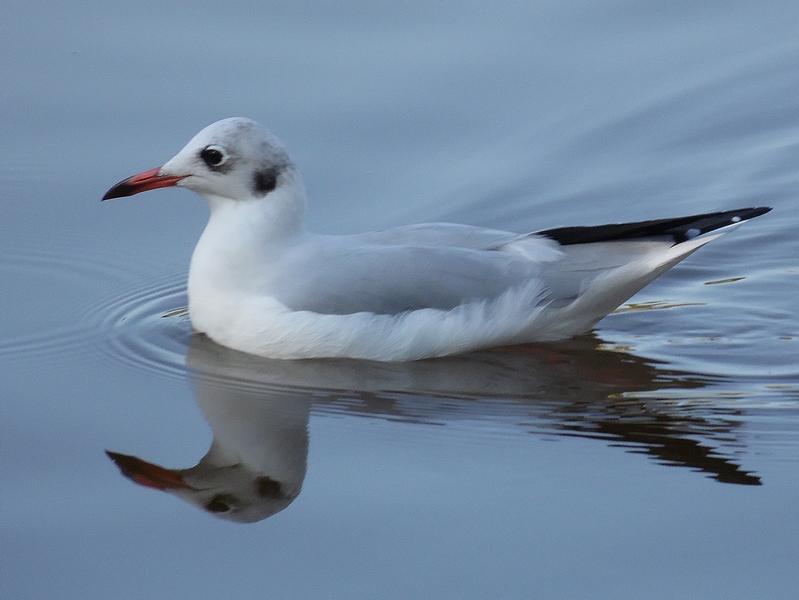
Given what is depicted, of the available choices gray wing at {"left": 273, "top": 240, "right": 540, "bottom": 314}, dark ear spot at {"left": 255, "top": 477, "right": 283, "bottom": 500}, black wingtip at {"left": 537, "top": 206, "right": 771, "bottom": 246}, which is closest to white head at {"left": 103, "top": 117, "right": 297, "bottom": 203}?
gray wing at {"left": 273, "top": 240, "right": 540, "bottom": 314}

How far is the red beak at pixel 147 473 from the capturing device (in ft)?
17.9

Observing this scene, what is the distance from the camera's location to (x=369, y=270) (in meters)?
6.45

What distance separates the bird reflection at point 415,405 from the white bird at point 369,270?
13cm

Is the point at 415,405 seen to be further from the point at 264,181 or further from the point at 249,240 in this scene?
the point at 264,181

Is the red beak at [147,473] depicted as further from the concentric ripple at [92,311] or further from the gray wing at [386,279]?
the gray wing at [386,279]

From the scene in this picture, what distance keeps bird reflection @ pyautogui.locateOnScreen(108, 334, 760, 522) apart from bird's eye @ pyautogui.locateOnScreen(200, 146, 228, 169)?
90 centimetres

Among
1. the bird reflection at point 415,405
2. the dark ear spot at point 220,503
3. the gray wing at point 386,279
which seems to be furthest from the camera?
the gray wing at point 386,279

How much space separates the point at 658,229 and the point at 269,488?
2.57 meters

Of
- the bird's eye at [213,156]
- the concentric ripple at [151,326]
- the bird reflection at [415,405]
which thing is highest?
the bird's eye at [213,156]

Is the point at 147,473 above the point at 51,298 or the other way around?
the other way around

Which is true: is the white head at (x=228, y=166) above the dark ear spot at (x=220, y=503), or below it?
above

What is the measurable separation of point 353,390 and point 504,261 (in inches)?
40.9

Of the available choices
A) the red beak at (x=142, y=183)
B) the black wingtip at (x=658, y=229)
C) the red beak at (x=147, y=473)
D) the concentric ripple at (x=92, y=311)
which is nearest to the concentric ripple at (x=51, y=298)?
the concentric ripple at (x=92, y=311)

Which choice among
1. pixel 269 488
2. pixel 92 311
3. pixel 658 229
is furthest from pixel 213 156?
pixel 658 229
